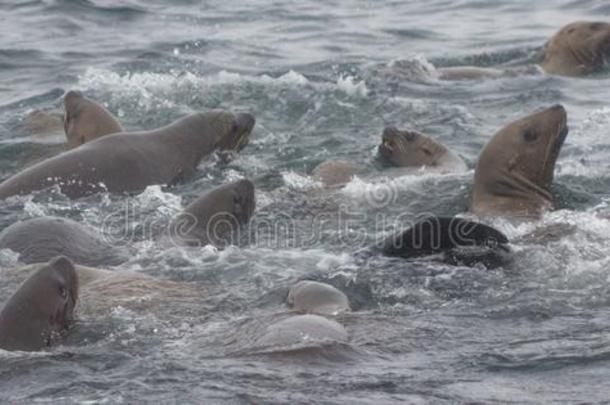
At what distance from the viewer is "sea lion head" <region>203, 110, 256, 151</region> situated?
11.7 metres

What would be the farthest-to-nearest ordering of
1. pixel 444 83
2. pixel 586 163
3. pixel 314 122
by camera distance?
pixel 444 83, pixel 314 122, pixel 586 163

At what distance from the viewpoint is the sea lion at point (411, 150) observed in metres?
11.5

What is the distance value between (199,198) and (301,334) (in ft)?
9.57

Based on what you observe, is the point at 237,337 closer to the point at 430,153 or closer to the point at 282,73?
the point at 430,153

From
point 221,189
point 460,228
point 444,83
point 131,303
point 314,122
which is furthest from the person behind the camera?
point 444,83

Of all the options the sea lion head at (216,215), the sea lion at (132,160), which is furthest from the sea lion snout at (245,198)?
the sea lion at (132,160)

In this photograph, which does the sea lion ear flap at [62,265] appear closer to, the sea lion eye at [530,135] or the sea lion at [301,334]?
the sea lion at [301,334]

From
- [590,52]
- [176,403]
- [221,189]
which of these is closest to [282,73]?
[590,52]

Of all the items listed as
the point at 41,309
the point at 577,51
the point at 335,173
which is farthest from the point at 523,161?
the point at 577,51

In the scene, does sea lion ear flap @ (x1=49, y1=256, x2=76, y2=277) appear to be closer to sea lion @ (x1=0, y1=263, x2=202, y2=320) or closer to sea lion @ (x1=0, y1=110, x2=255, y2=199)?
sea lion @ (x1=0, y1=263, x2=202, y2=320)

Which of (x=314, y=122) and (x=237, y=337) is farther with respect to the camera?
(x=314, y=122)

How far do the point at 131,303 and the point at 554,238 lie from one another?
2729mm

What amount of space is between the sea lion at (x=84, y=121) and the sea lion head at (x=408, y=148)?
2.15 meters

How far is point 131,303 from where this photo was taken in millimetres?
7684
